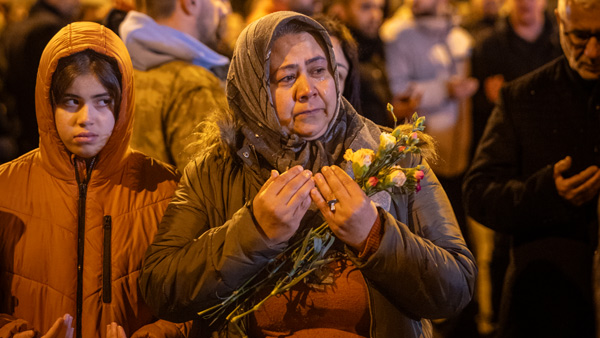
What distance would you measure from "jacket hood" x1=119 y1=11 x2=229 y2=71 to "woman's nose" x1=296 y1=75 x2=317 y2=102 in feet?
4.56

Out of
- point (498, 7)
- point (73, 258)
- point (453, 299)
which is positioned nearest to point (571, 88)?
point (453, 299)

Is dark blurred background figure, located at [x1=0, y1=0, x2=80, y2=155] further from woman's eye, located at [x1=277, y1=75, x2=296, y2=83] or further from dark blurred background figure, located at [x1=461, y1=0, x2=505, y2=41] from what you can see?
dark blurred background figure, located at [x1=461, y1=0, x2=505, y2=41]

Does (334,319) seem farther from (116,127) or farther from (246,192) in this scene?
(116,127)

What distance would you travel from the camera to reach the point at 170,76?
11.1 ft

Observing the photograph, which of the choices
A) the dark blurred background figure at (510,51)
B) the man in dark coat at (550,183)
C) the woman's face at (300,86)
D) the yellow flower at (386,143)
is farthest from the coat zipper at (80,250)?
the dark blurred background figure at (510,51)

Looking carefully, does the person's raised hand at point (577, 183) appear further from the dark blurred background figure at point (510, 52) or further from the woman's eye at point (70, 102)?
the dark blurred background figure at point (510, 52)

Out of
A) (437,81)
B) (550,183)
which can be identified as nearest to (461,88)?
(437,81)

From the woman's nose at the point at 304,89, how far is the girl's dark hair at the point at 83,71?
648mm

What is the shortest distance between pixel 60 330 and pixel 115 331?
159mm

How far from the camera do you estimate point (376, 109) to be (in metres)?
4.92

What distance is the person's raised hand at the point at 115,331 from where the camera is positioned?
7.00 feet

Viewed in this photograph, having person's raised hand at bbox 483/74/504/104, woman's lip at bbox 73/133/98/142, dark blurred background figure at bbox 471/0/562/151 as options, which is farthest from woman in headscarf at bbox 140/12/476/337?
dark blurred background figure at bbox 471/0/562/151

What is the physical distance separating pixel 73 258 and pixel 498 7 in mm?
6894

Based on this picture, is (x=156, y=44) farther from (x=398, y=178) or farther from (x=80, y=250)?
(x=398, y=178)
